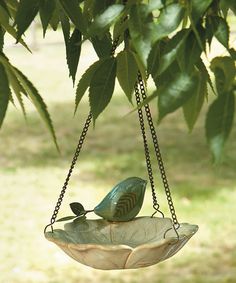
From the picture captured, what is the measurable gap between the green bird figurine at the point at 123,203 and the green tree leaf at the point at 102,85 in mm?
610

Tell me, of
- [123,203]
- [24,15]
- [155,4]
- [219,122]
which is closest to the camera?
A: [219,122]

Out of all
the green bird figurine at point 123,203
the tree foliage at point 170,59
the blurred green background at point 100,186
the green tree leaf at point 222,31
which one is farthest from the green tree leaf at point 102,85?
the blurred green background at point 100,186

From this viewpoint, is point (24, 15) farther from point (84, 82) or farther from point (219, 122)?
point (219, 122)

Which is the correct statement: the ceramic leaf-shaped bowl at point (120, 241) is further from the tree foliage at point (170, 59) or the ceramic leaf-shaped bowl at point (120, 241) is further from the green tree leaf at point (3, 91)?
the green tree leaf at point (3, 91)

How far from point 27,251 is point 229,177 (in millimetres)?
1519

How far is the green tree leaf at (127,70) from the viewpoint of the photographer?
1010 millimetres

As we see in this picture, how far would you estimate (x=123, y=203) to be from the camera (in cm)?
150

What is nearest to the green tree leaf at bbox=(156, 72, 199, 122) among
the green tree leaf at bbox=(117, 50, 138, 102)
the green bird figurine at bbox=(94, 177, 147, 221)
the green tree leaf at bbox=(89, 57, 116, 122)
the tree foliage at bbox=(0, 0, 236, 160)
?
the tree foliage at bbox=(0, 0, 236, 160)

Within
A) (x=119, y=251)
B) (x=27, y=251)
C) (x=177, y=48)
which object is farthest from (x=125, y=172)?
(x=177, y=48)

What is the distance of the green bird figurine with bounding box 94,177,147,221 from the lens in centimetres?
150

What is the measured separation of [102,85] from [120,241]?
0.67 m

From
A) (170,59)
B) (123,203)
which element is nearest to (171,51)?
(170,59)

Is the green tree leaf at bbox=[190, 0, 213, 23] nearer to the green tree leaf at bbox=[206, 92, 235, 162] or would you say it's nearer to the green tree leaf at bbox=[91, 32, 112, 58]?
the green tree leaf at bbox=[206, 92, 235, 162]

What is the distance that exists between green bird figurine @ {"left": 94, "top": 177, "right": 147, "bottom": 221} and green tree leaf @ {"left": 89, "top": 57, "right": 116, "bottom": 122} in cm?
61
